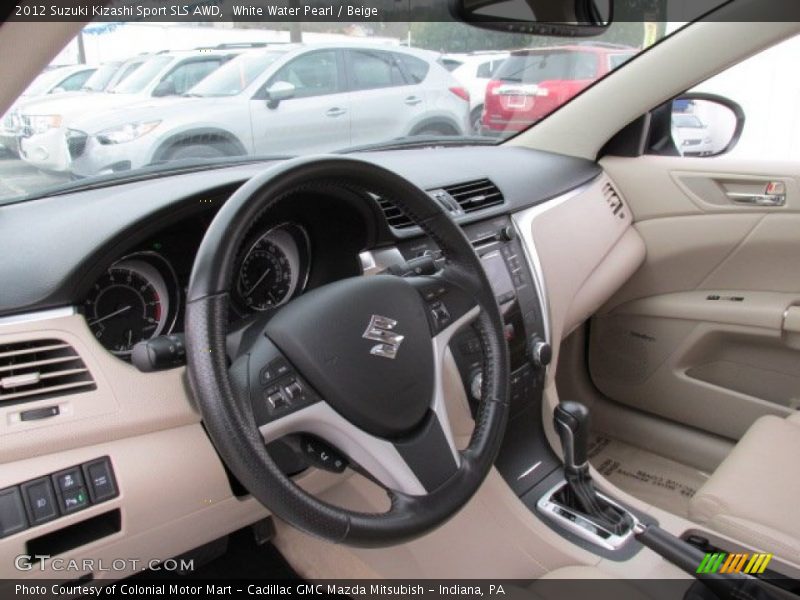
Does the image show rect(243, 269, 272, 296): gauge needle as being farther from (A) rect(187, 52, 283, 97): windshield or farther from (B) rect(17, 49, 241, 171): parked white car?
(A) rect(187, 52, 283, 97): windshield

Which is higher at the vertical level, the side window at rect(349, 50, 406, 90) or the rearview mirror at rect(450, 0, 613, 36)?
the rearview mirror at rect(450, 0, 613, 36)

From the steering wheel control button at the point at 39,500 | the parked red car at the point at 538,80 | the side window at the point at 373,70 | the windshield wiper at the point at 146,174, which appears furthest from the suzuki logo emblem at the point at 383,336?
the side window at the point at 373,70

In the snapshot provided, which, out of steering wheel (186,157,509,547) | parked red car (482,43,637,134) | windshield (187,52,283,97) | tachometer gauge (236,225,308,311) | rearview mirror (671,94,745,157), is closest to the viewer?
steering wheel (186,157,509,547)

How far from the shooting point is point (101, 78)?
1702 millimetres

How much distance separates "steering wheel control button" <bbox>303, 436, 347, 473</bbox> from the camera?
120 cm

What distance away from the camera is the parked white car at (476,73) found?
311cm

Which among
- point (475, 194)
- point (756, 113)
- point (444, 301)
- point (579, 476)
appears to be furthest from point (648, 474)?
point (444, 301)

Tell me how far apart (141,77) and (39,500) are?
3.74ft

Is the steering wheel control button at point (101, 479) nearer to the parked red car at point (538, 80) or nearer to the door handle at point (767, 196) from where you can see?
the parked red car at point (538, 80)

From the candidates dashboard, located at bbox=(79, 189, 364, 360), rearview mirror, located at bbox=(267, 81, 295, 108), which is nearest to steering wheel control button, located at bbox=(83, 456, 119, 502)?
dashboard, located at bbox=(79, 189, 364, 360)

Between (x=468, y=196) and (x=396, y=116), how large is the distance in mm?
984

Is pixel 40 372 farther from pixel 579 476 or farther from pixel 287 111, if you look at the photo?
pixel 287 111

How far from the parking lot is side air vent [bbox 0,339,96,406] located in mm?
493

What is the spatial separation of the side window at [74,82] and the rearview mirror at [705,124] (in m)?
1.87
